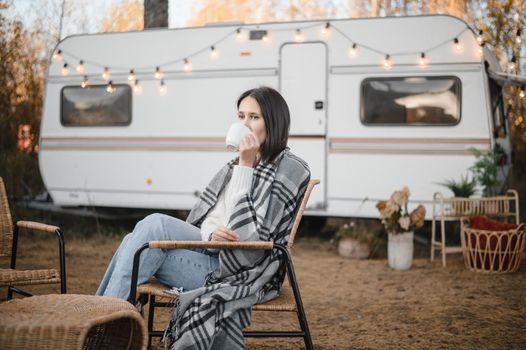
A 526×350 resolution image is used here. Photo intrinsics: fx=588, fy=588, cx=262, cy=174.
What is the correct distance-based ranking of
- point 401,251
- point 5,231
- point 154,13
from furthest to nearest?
point 154,13, point 401,251, point 5,231

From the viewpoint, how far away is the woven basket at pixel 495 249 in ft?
17.5

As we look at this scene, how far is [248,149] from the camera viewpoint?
237 cm

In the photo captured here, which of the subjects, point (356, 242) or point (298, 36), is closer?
point (356, 242)

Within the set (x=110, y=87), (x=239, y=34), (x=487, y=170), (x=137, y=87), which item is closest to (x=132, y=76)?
(x=137, y=87)

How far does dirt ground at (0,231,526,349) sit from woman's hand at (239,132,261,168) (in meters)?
1.41

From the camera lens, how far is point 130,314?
1920 mm

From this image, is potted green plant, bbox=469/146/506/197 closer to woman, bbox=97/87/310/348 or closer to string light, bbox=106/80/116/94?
woman, bbox=97/87/310/348

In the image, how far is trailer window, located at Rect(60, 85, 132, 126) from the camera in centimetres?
748

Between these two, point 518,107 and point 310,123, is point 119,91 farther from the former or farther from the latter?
point 518,107

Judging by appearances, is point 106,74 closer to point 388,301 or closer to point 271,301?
point 388,301

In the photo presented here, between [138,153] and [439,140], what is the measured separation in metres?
3.63

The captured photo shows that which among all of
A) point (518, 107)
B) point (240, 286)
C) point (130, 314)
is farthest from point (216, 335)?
point (518, 107)

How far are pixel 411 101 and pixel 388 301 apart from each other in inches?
107

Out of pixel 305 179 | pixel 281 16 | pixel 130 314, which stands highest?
pixel 281 16
